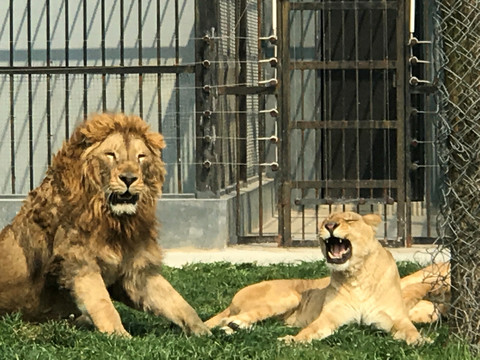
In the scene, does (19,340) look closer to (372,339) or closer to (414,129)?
(372,339)

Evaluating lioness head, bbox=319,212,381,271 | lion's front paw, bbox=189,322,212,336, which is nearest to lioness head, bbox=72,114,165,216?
lion's front paw, bbox=189,322,212,336

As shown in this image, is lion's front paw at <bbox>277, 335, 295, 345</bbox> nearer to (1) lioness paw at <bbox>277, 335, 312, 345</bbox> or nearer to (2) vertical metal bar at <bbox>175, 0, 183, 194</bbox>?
(1) lioness paw at <bbox>277, 335, 312, 345</bbox>

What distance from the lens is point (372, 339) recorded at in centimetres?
709

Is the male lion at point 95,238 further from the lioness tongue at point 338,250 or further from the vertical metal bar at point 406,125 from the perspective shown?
the vertical metal bar at point 406,125

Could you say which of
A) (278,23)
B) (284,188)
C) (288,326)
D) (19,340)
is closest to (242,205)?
(284,188)

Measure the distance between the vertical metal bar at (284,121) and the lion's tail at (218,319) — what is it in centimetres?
383

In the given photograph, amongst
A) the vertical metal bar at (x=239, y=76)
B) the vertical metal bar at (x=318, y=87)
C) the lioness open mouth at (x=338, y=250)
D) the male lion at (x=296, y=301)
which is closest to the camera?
the lioness open mouth at (x=338, y=250)

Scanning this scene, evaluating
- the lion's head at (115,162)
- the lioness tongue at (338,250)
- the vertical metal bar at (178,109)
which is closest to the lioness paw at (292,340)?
the lioness tongue at (338,250)

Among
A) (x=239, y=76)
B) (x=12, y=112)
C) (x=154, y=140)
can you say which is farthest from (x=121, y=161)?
(x=239, y=76)

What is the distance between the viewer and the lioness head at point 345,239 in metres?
7.60

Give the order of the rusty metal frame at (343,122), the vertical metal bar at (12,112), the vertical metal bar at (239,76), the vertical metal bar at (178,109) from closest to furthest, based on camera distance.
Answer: the rusty metal frame at (343,122), the vertical metal bar at (178,109), the vertical metal bar at (12,112), the vertical metal bar at (239,76)

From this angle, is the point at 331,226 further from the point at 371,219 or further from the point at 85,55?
the point at 85,55

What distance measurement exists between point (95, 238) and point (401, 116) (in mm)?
5356

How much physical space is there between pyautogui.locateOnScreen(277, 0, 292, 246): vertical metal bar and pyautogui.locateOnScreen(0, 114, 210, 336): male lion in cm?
458
